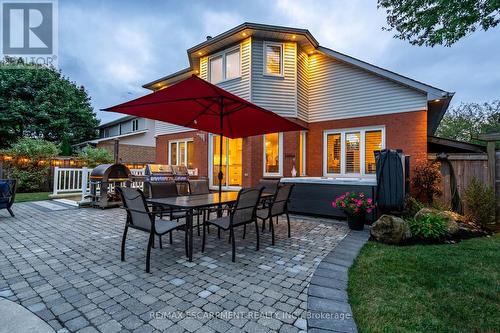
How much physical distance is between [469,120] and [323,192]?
2539 centimetres

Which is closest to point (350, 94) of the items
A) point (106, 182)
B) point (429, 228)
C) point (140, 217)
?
point (429, 228)

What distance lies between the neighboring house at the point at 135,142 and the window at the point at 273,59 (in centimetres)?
1184

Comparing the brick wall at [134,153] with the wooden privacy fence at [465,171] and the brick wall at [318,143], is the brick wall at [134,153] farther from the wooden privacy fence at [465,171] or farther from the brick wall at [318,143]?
the wooden privacy fence at [465,171]

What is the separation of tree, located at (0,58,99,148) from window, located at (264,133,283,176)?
16.9 meters

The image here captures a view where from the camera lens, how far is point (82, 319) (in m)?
1.97

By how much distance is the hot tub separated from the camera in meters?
5.64

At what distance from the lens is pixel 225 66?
30.4 feet

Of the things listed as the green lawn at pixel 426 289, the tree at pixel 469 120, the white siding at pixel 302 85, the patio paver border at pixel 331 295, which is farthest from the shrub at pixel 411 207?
the tree at pixel 469 120

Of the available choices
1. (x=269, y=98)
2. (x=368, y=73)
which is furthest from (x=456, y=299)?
(x=368, y=73)

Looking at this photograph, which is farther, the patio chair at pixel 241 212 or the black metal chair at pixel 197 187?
the black metal chair at pixel 197 187

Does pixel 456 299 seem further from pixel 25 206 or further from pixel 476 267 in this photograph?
pixel 25 206

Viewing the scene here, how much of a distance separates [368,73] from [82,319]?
31.4 feet

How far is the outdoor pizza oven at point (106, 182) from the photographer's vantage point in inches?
287
